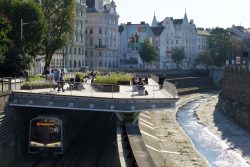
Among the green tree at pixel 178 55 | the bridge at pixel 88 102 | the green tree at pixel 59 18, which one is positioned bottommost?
the bridge at pixel 88 102

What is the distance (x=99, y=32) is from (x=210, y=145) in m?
97.3

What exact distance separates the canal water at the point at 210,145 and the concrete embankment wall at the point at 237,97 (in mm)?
6229

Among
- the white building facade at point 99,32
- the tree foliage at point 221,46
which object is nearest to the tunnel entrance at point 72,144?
the white building facade at point 99,32

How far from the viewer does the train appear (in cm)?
3966

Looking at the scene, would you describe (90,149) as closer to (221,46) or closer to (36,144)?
(36,144)

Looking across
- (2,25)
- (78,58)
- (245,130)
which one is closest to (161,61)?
(78,58)

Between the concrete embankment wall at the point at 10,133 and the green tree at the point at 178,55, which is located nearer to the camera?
the concrete embankment wall at the point at 10,133

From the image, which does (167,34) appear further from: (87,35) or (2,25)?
(2,25)

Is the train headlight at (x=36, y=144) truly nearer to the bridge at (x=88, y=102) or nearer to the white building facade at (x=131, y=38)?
the bridge at (x=88, y=102)

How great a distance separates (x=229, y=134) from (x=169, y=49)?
4981 inches

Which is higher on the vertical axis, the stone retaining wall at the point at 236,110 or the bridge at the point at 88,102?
the bridge at the point at 88,102

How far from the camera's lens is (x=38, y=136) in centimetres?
3969

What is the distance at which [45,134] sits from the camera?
39.7m

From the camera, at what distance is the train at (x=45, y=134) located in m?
39.7
